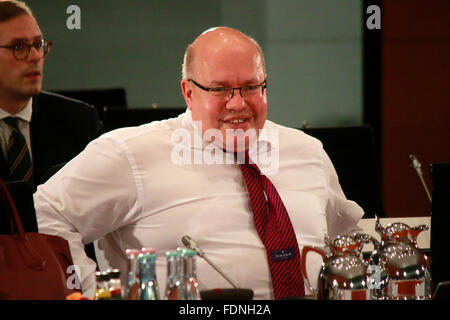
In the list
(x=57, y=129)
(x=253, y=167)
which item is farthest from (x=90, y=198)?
(x=57, y=129)

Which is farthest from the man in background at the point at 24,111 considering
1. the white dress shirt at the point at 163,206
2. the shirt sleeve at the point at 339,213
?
the shirt sleeve at the point at 339,213

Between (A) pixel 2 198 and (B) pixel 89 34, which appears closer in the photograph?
(A) pixel 2 198

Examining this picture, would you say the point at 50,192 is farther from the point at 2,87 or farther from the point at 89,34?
the point at 89,34

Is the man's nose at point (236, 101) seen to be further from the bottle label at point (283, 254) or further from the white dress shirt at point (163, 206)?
the bottle label at point (283, 254)

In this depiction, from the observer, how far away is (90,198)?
6.80 ft

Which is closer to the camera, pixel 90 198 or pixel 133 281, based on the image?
pixel 133 281

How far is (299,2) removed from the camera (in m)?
5.50

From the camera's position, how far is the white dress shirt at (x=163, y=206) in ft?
6.70

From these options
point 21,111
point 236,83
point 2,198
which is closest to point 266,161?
point 236,83

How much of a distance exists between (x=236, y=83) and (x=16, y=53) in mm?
1272

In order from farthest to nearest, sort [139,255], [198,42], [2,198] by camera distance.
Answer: [198,42]
[2,198]
[139,255]

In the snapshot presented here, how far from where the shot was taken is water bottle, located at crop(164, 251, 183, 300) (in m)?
1.26

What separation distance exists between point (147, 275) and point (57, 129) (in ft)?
6.62

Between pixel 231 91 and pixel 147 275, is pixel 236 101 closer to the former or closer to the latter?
pixel 231 91
